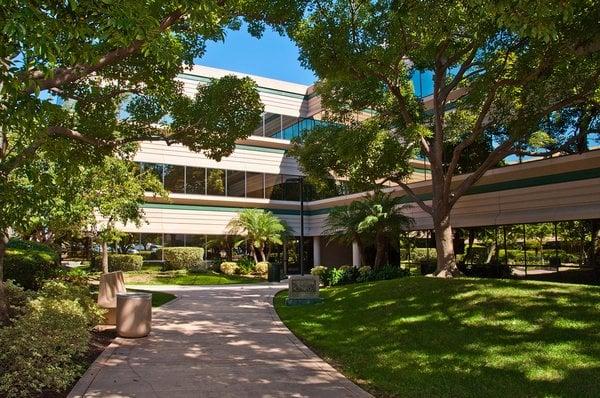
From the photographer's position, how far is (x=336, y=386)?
7.37m

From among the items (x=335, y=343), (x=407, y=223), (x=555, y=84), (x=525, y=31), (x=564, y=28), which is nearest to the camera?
(x=525, y=31)

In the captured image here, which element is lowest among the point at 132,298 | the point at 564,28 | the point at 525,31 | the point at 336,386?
the point at 336,386

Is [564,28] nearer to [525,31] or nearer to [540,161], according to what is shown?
[525,31]

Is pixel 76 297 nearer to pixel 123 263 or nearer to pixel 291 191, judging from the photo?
pixel 123 263

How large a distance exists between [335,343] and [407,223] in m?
14.9

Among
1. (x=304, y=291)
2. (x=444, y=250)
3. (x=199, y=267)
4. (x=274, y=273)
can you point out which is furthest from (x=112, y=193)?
(x=444, y=250)

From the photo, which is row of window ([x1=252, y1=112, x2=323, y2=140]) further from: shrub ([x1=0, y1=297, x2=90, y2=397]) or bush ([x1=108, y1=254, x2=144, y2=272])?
shrub ([x1=0, y1=297, x2=90, y2=397])

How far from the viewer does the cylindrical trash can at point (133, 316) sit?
1070 centimetres

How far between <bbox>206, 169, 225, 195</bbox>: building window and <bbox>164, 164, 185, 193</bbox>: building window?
5.70 ft

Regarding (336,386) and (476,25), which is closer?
(336,386)

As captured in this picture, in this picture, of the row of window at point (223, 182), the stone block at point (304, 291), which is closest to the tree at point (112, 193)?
the stone block at point (304, 291)

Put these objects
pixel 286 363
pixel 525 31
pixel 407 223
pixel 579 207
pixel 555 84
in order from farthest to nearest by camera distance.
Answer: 1. pixel 407 223
2. pixel 579 207
3. pixel 555 84
4. pixel 286 363
5. pixel 525 31

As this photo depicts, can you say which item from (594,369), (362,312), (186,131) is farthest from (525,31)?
(186,131)

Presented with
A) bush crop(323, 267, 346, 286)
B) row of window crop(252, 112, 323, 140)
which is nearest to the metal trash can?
bush crop(323, 267, 346, 286)
